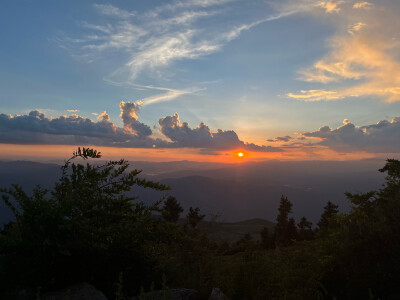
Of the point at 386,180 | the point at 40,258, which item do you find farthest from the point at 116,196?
the point at 386,180

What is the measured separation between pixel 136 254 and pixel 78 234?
1000mm

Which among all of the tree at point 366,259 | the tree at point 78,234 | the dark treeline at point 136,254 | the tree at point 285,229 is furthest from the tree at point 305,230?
the tree at point 78,234

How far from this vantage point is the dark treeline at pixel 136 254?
4.11 m

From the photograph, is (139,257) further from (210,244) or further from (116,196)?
(210,244)

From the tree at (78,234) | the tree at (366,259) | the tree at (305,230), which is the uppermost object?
the tree at (78,234)

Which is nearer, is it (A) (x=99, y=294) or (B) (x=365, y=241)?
(A) (x=99, y=294)

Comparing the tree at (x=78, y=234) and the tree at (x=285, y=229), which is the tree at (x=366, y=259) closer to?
the tree at (x=78, y=234)

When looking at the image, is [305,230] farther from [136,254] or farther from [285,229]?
[136,254]

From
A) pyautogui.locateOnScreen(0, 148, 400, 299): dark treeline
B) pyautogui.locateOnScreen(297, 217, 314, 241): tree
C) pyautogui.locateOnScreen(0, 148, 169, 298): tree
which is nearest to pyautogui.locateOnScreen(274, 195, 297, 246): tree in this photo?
pyautogui.locateOnScreen(297, 217, 314, 241): tree

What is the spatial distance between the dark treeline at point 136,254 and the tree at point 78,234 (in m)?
0.01

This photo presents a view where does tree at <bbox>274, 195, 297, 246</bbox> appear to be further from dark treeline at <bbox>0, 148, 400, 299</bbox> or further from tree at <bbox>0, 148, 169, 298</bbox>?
tree at <bbox>0, 148, 169, 298</bbox>

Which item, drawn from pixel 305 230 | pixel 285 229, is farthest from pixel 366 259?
pixel 305 230

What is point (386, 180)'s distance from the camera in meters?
11.1

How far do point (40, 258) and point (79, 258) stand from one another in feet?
1.90
